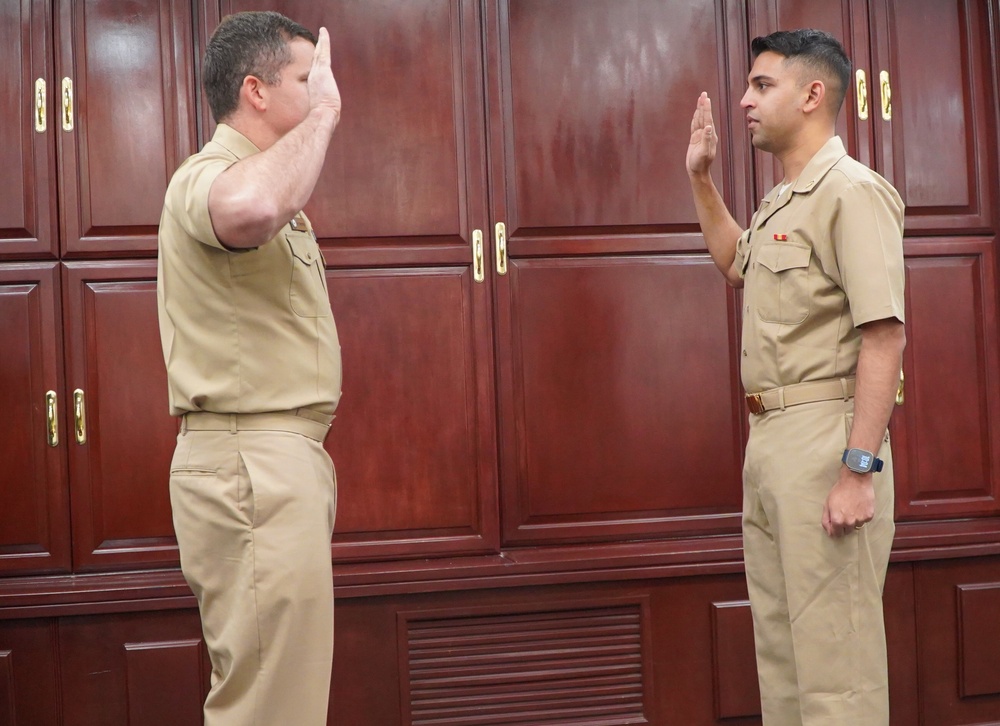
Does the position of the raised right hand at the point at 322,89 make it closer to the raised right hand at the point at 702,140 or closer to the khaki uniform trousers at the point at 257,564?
the khaki uniform trousers at the point at 257,564

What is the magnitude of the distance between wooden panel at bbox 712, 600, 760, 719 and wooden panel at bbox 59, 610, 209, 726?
1338 millimetres

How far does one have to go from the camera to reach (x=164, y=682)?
2578 mm

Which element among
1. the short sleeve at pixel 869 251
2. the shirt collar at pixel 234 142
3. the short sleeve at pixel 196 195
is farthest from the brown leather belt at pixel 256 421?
the short sleeve at pixel 869 251

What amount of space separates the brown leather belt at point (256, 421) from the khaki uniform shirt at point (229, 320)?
2cm

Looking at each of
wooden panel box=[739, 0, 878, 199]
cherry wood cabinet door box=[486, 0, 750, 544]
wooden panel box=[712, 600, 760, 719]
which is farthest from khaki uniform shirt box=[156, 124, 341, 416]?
wooden panel box=[739, 0, 878, 199]

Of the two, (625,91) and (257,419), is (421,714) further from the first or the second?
(625,91)

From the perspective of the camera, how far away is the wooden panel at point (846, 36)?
2.89 m

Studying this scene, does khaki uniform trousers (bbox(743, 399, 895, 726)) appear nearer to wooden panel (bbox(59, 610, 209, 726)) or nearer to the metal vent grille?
the metal vent grille

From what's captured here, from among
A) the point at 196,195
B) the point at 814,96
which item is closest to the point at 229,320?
the point at 196,195

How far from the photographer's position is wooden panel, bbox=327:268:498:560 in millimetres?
2746

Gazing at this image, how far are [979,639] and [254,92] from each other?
2.39 meters

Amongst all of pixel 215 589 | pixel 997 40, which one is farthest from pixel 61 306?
pixel 997 40

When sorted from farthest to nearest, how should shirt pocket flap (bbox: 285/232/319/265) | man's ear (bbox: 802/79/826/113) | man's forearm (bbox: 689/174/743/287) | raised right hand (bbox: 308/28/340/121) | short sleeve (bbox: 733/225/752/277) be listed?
1. man's forearm (bbox: 689/174/743/287)
2. short sleeve (bbox: 733/225/752/277)
3. man's ear (bbox: 802/79/826/113)
4. shirt pocket flap (bbox: 285/232/319/265)
5. raised right hand (bbox: 308/28/340/121)

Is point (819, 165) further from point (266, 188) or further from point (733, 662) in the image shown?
point (733, 662)
